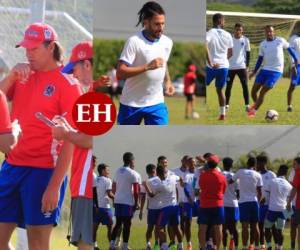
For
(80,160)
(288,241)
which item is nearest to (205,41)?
(80,160)

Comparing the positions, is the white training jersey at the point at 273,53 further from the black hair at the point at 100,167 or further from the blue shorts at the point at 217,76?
the black hair at the point at 100,167

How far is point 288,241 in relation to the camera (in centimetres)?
635

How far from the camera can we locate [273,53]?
246 inches

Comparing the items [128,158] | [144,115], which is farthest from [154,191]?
[144,115]

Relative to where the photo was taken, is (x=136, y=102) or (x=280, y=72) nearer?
(x=136, y=102)

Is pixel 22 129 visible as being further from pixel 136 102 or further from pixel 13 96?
pixel 136 102

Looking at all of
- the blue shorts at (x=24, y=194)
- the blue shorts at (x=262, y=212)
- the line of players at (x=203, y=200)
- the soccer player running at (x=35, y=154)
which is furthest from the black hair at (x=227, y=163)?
the blue shorts at (x=24, y=194)

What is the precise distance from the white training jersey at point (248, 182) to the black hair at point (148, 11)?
1352mm

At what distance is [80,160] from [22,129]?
45cm

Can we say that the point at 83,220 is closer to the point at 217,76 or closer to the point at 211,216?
the point at 211,216

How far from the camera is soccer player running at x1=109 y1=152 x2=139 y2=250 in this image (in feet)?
19.2

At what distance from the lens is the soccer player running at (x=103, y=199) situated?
578 centimetres

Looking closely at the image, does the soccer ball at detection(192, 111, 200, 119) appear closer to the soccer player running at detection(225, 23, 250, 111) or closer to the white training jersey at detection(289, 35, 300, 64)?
the soccer player running at detection(225, 23, 250, 111)

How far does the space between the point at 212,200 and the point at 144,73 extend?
1.10 m
